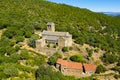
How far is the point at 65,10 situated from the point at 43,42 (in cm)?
4508

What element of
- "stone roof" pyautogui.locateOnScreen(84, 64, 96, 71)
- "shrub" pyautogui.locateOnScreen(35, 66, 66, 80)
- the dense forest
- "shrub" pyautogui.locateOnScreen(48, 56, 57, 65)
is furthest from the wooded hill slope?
"shrub" pyautogui.locateOnScreen(35, 66, 66, 80)

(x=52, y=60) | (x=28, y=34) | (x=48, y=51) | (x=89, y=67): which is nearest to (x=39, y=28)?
(x=28, y=34)

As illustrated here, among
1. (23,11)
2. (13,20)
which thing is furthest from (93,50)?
(23,11)

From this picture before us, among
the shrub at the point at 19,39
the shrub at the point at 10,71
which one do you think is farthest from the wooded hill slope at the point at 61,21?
the shrub at the point at 10,71

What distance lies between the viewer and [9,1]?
306 ft

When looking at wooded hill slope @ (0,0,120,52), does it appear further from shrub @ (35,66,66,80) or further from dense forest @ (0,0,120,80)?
shrub @ (35,66,66,80)

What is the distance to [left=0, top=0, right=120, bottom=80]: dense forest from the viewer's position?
49.7 metres

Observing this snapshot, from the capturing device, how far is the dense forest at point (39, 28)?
4968 centimetres

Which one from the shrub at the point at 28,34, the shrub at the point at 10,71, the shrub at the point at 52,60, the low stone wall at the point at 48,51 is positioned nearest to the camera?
the shrub at the point at 10,71

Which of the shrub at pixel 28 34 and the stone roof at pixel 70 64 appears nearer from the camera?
the stone roof at pixel 70 64

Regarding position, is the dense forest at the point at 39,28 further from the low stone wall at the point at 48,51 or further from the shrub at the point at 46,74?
the low stone wall at the point at 48,51

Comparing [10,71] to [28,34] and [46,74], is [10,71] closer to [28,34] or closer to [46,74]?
[46,74]

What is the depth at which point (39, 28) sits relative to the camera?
69.9 metres

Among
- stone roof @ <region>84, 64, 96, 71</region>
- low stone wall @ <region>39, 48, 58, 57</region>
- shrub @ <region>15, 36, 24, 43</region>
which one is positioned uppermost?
shrub @ <region>15, 36, 24, 43</region>
